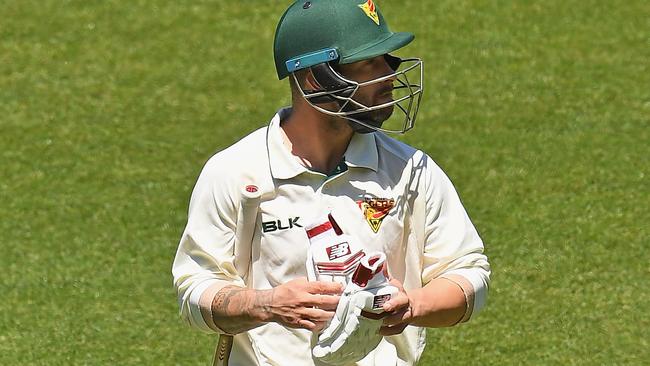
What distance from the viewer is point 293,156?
424 cm

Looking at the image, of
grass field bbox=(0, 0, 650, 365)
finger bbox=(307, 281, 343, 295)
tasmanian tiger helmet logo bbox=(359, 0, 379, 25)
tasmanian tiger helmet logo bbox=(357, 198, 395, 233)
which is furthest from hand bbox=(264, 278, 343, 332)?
grass field bbox=(0, 0, 650, 365)

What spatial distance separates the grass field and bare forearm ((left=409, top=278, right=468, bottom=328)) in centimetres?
281

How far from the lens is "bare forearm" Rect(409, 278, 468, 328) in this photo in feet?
13.0

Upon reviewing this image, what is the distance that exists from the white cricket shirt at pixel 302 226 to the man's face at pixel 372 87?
0.55ft

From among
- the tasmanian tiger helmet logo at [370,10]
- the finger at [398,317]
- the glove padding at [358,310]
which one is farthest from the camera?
the tasmanian tiger helmet logo at [370,10]

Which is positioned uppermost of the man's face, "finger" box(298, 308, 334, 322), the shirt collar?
the man's face

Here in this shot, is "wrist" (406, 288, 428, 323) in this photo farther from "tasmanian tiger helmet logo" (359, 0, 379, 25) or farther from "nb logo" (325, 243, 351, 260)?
"tasmanian tiger helmet logo" (359, 0, 379, 25)

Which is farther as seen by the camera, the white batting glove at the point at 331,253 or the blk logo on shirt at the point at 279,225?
the blk logo on shirt at the point at 279,225

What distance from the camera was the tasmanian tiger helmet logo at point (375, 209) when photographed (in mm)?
4152

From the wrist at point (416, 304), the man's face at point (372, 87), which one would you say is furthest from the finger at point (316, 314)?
the man's face at point (372, 87)

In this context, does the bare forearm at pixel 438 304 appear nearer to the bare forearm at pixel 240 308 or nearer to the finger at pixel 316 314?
the finger at pixel 316 314

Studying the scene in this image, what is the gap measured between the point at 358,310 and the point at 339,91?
2.45ft

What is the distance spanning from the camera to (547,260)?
7891mm

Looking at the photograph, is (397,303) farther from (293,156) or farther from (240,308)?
(293,156)
